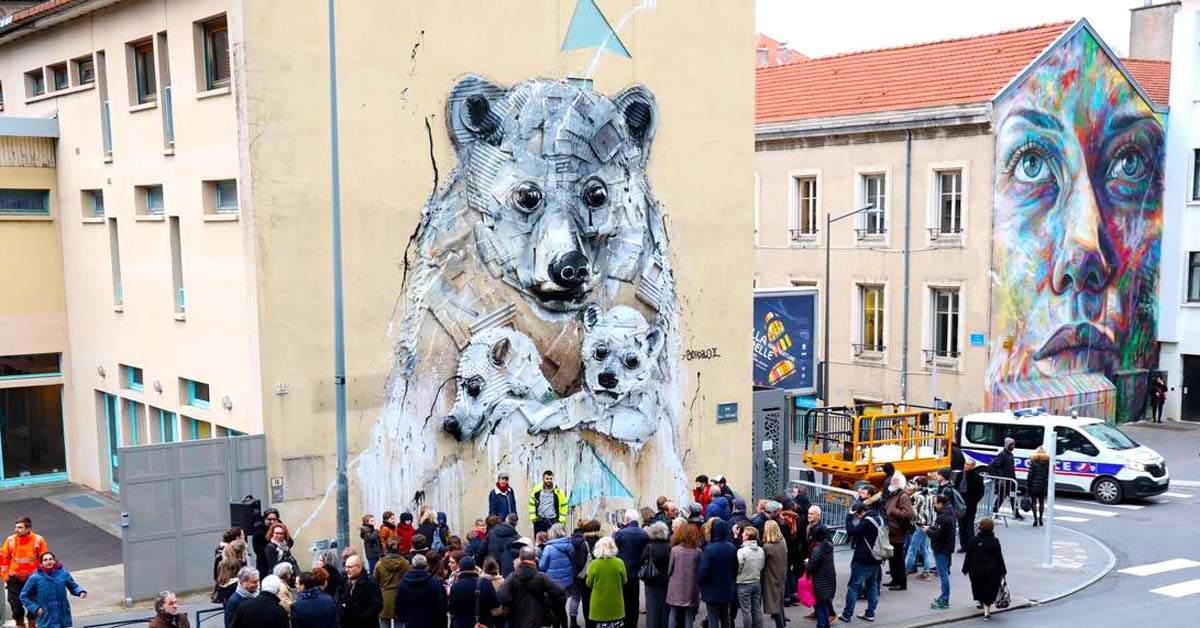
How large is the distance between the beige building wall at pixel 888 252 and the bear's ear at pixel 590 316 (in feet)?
49.7

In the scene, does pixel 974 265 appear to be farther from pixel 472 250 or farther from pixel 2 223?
pixel 2 223

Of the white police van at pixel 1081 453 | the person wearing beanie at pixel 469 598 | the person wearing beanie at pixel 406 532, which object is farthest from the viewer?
the white police van at pixel 1081 453

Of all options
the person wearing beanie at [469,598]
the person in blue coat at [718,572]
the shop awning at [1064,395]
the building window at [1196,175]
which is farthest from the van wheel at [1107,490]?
the person wearing beanie at [469,598]

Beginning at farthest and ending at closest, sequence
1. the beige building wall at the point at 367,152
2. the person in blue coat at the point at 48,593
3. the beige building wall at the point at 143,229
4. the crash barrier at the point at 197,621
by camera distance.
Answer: the beige building wall at the point at 143,229 → the beige building wall at the point at 367,152 → the crash barrier at the point at 197,621 → the person in blue coat at the point at 48,593

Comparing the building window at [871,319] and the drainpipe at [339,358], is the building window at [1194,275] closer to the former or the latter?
the building window at [871,319]

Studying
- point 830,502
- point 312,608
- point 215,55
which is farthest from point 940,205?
point 312,608

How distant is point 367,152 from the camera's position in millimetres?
17703

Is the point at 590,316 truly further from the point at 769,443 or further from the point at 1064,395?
the point at 1064,395

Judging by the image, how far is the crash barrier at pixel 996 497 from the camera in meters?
22.2

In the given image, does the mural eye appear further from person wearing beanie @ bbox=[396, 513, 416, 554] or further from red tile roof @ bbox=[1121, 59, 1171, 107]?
person wearing beanie @ bbox=[396, 513, 416, 554]

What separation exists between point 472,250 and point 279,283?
11.0 feet

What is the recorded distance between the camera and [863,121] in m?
34.9

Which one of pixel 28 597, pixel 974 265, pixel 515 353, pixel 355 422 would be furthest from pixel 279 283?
pixel 974 265

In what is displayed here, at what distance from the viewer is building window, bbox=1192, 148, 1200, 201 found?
3628 cm
